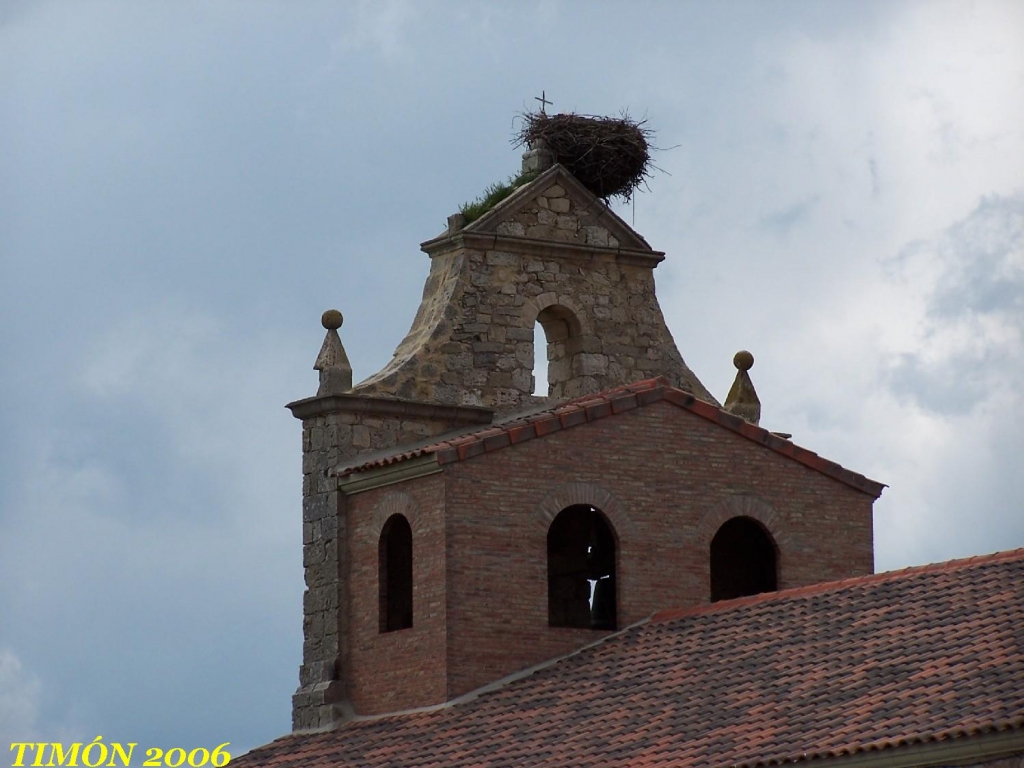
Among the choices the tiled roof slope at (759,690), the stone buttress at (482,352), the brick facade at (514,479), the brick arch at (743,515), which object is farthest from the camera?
the stone buttress at (482,352)

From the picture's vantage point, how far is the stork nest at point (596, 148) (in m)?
26.4

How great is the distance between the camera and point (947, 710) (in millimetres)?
17078

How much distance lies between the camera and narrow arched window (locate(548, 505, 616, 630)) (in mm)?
24781

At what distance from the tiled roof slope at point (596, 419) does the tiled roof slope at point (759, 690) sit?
2143 millimetres

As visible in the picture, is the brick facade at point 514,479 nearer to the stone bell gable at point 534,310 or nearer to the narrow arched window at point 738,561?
the stone bell gable at point 534,310

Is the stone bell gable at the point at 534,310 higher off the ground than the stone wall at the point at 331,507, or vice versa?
the stone bell gable at the point at 534,310

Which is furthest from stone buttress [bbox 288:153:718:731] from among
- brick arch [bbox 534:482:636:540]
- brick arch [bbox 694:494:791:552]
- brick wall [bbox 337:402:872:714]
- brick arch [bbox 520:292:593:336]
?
brick arch [bbox 694:494:791:552]

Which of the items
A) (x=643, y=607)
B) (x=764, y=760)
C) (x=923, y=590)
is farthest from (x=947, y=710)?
(x=643, y=607)

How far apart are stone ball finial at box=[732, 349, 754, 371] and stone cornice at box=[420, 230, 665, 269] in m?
1.50

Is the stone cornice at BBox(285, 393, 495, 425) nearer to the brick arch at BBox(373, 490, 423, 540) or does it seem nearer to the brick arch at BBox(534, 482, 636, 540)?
the brick arch at BBox(373, 490, 423, 540)

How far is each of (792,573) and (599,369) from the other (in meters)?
3.30

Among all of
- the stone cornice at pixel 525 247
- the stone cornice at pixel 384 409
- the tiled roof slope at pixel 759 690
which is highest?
the stone cornice at pixel 525 247

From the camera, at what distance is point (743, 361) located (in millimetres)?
26594

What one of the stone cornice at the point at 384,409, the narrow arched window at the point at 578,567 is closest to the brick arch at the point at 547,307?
the stone cornice at the point at 384,409
